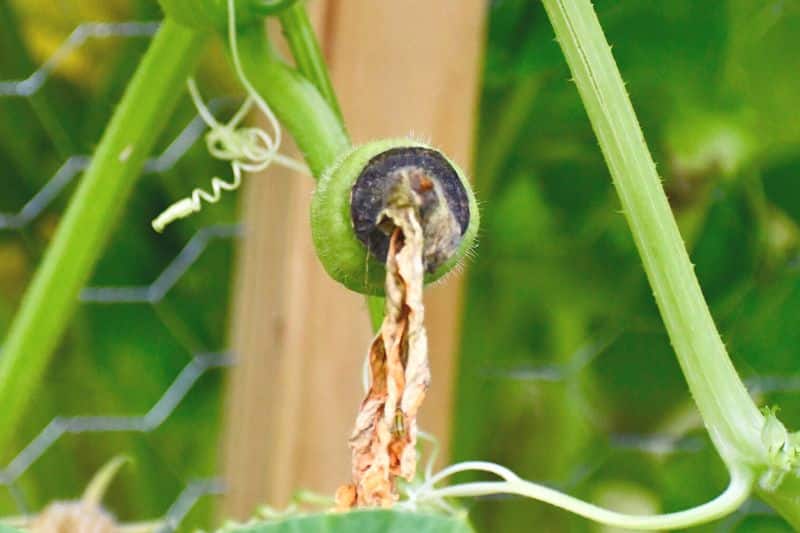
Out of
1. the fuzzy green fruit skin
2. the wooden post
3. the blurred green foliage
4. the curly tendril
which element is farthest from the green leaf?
the blurred green foliage

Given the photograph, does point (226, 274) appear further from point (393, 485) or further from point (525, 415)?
point (393, 485)

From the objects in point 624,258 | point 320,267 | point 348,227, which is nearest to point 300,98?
point 348,227

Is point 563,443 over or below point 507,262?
below

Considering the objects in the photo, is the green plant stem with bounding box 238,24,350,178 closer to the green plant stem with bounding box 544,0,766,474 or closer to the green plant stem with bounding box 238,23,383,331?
the green plant stem with bounding box 238,23,383,331

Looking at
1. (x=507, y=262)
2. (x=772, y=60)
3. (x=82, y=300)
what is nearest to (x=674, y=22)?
(x=772, y=60)

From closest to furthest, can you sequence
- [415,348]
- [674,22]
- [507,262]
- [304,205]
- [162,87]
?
[415,348] < [162,87] < [304,205] < [674,22] < [507,262]

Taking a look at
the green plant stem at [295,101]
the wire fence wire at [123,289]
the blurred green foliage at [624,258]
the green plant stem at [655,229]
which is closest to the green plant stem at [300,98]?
the green plant stem at [295,101]
